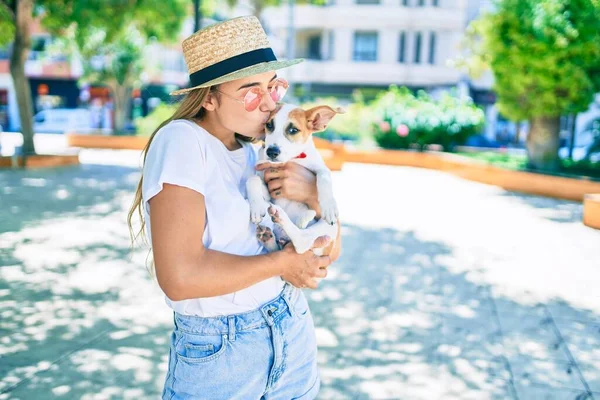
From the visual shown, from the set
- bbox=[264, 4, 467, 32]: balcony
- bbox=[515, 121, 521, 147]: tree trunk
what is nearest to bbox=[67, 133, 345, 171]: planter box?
bbox=[264, 4, 467, 32]: balcony

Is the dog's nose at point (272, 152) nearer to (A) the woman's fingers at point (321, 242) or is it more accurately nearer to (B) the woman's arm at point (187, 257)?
(A) the woman's fingers at point (321, 242)

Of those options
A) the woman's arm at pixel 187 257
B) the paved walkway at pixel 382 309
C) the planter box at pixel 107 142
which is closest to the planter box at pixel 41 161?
the planter box at pixel 107 142

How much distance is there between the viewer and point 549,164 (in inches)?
571

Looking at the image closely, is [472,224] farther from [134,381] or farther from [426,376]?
[134,381]

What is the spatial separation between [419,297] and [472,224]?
3962 millimetres

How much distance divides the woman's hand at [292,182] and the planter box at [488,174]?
11039 mm

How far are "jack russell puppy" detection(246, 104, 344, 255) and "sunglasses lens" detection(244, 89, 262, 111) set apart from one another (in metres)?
0.17

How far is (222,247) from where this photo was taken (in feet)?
6.18

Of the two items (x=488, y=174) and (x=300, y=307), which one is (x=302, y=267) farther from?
(x=488, y=174)

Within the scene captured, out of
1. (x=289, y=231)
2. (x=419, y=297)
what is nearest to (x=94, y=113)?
(x=419, y=297)

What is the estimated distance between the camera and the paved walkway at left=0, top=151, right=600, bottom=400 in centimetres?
405

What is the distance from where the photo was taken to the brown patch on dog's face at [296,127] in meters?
2.31

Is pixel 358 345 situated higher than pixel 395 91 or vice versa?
pixel 395 91

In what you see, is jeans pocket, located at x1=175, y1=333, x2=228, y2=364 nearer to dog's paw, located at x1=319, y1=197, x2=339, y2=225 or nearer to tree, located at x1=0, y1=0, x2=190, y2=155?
dog's paw, located at x1=319, y1=197, x2=339, y2=225
